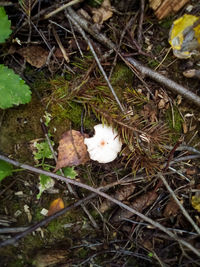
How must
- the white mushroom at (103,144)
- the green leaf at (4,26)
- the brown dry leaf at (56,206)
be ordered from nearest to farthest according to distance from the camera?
1. the green leaf at (4,26)
2. the white mushroom at (103,144)
3. the brown dry leaf at (56,206)

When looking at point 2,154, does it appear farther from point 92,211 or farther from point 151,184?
point 151,184

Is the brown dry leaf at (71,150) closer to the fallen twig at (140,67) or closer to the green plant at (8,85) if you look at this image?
the green plant at (8,85)

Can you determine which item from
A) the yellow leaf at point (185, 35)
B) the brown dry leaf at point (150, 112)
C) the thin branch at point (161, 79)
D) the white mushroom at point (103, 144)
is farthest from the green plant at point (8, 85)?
the yellow leaf at point (185, 35)

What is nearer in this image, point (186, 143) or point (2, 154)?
point (2, 154)

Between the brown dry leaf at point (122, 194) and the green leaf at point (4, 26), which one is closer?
the green leaf at point (4, 26)

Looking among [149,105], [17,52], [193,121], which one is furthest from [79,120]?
[193,121]

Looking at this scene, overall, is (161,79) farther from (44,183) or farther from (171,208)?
(44,183)

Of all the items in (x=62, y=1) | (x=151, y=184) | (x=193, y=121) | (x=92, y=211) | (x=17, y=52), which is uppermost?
(x=62, y=1)

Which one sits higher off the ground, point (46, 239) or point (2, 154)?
point (2, 154)
